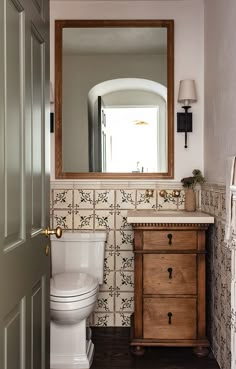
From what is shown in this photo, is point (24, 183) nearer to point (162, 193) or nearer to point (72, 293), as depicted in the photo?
point (72, 293)

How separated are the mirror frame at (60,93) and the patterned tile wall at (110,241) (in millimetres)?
126

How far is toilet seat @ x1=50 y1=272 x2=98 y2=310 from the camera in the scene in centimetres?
229

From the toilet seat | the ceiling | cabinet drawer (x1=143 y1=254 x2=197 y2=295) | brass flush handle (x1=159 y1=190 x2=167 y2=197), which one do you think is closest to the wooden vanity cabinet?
cabinet drawer (x1=143 y1=254 x2=197 y2=295)

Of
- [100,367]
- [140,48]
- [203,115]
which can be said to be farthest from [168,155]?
[100,367]

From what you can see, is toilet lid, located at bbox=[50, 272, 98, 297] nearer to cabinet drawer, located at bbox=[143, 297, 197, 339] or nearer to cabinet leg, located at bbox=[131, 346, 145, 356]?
cabinet drawer, located at bbox=[143, 297, 197, 339]

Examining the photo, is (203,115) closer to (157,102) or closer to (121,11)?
(157,102)

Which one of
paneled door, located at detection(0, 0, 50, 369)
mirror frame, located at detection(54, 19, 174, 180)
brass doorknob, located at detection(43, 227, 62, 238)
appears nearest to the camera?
paneled door, located at detection(0, 0, 50, 369)

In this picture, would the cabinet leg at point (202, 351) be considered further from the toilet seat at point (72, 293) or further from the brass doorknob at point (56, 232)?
the brass doorknob at point (56, 232)

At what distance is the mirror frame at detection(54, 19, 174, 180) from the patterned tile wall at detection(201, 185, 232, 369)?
1.48 feet

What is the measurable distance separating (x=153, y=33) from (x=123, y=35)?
0.23 meters

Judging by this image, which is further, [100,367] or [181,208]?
[181,208]

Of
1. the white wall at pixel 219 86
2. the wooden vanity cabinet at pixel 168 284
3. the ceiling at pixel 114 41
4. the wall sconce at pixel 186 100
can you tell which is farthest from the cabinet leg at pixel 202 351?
the ceiling at pixel 114 41

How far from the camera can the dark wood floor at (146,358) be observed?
243 centimetres

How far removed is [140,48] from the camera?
3.02m
